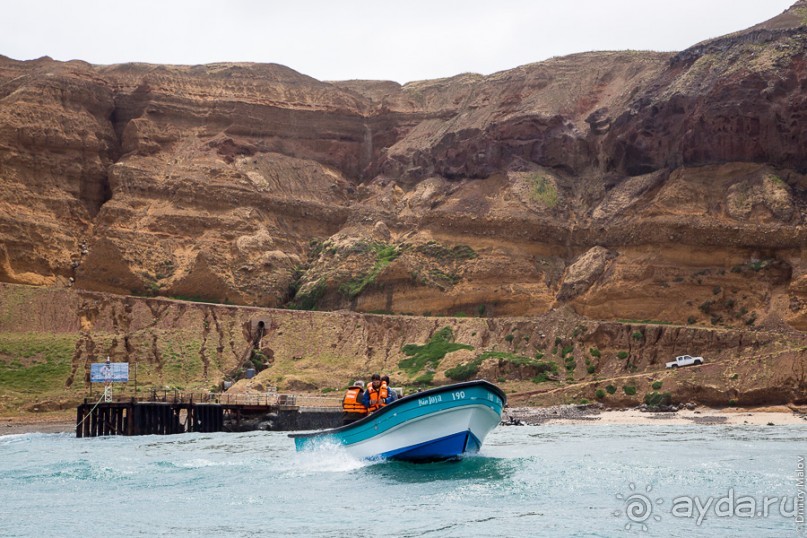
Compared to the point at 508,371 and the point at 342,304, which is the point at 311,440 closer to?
the point at 508,371

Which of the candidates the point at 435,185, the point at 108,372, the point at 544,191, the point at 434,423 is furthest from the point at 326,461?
the point at 435,185

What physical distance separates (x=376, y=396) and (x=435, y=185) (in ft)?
235

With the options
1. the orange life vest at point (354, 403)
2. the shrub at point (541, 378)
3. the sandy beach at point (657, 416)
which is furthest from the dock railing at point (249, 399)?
the orange life vest at point (354, 403)

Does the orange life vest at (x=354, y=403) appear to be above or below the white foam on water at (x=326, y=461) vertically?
above

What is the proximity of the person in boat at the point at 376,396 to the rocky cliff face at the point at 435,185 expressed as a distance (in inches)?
1889

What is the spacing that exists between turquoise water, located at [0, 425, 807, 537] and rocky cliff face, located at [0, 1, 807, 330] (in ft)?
128

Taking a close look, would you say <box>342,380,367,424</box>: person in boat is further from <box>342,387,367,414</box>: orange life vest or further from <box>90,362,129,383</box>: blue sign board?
<box>90,362,129,383</box>: blue sign board

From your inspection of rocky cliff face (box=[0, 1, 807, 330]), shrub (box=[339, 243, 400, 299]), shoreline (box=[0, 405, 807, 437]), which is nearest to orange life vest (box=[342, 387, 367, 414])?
shoreline (box=[0, 405, 807, 437])

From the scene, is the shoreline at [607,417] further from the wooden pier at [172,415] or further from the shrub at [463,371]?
the shrub at [463,371]

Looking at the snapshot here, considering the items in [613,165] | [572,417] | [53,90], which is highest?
[53,90]

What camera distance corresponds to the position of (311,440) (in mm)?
41375

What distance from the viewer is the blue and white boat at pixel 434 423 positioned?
1414 inches

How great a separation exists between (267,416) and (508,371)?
20156mm

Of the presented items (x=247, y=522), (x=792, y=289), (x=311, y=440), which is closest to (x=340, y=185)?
(x=792, y=289)
